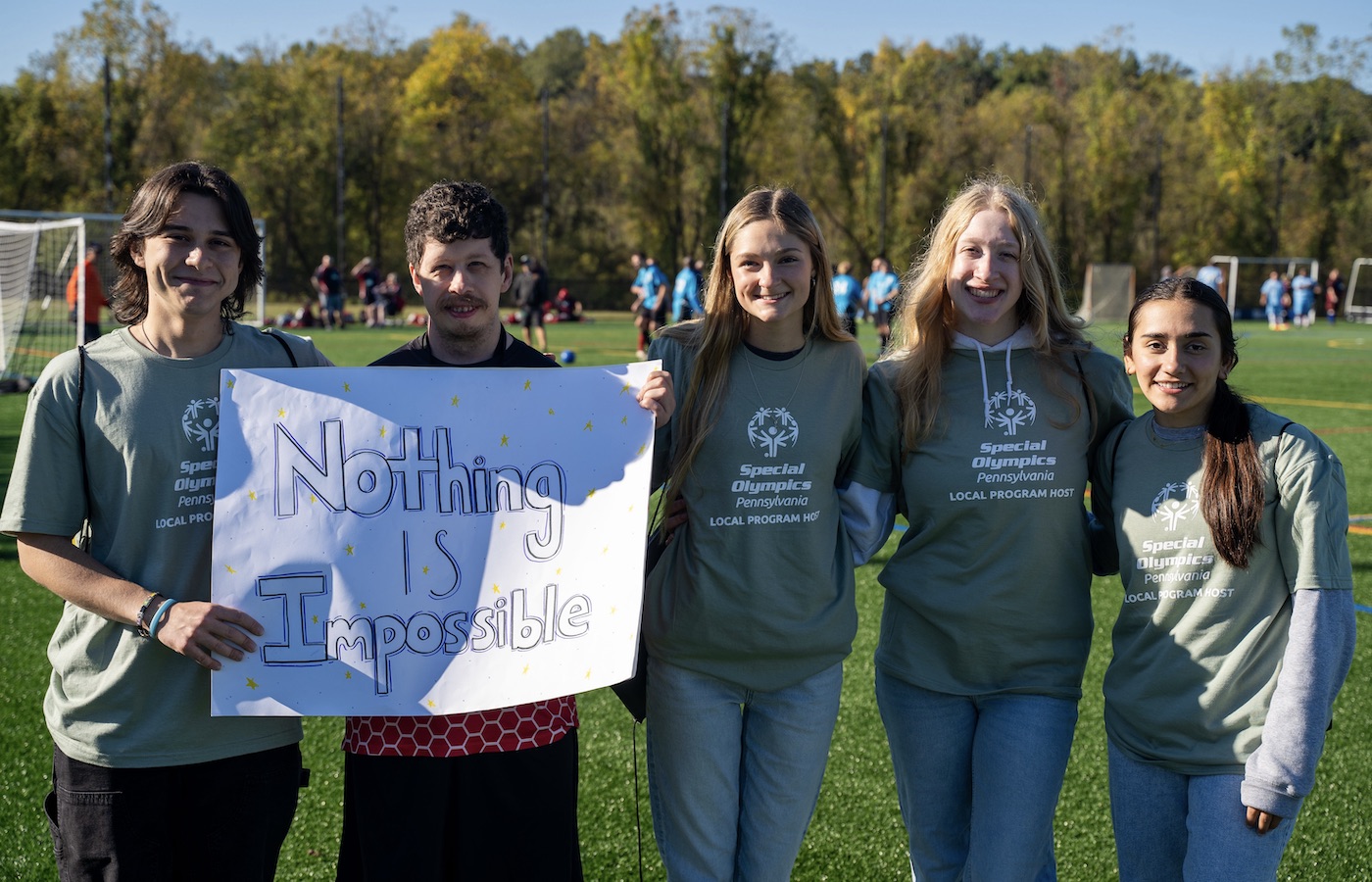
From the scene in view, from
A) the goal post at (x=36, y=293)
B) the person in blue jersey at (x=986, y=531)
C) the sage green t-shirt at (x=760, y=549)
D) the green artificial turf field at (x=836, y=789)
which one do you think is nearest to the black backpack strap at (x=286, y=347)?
the green artificial turf field at (x=836, y=789)

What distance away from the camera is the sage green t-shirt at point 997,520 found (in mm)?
2863

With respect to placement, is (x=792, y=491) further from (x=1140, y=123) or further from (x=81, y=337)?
(x=1140, y=123)

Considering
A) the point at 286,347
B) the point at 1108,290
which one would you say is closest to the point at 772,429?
the point at 286,347

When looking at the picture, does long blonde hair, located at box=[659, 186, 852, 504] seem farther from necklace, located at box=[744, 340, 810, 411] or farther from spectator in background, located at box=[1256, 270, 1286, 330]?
spectator in background, located at box=[1256, 270, 1286, 330]

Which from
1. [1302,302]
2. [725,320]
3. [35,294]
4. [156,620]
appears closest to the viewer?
[156,620]

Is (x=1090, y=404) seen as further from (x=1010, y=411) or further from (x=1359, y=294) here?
(x=1359, y=294)

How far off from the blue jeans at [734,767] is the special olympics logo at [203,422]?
3.93ft

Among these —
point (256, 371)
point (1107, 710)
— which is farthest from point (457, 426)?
point (1107, 710)

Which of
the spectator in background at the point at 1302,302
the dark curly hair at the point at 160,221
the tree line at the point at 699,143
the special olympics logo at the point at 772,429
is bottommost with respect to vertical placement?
the special olympics logo at the point at 772,429

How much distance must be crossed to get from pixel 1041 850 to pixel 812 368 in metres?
1.32

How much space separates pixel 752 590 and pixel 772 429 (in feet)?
1.30

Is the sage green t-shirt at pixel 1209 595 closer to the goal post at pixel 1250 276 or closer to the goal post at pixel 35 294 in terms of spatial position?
the goal post at pixel 35 294

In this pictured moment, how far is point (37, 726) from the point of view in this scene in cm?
480

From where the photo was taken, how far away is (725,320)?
2.97 m
